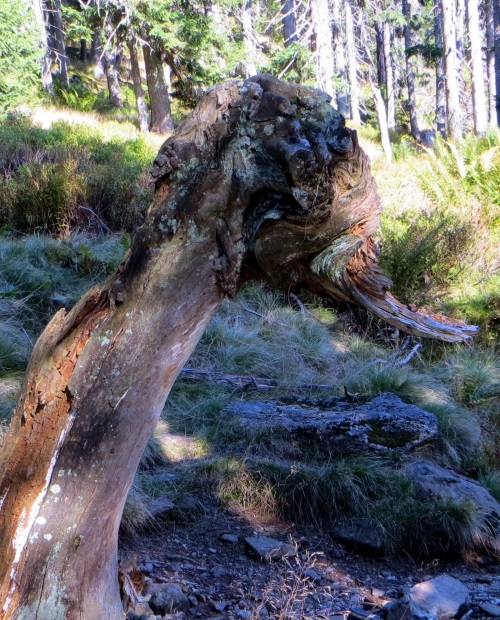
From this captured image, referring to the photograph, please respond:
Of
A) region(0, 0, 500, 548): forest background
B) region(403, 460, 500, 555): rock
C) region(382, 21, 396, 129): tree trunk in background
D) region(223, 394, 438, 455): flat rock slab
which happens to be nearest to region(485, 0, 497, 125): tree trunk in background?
region(382, 21, 396, 129): tree trunk in background

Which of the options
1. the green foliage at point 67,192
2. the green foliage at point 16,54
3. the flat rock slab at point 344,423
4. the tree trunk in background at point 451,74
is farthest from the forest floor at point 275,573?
the green foliage at point 16,54

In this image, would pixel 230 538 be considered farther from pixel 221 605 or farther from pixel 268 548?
pixel 221 605

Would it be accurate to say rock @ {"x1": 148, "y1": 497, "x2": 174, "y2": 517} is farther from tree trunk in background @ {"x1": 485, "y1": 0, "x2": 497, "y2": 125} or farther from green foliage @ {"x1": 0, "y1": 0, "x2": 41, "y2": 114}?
tree trunk in background @ {"x1": 485, "y1": 0, "x2": 497, "y2": 125}

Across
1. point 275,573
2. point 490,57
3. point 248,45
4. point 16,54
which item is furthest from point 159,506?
point 490,57

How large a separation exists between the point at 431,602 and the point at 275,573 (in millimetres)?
854

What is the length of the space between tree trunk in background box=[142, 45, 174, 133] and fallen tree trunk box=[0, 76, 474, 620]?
66.2ft

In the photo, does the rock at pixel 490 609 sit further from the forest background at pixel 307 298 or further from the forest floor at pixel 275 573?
the forest background at pixel 307 298

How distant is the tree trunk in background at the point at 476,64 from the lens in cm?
1752

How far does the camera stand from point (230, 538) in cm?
408

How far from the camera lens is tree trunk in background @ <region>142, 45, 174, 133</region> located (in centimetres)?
2125

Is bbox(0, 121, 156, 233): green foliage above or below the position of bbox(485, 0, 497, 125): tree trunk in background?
below

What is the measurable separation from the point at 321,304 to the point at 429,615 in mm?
5950

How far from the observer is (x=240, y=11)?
22.7 metres

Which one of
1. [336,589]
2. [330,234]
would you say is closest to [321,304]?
[336,589]
